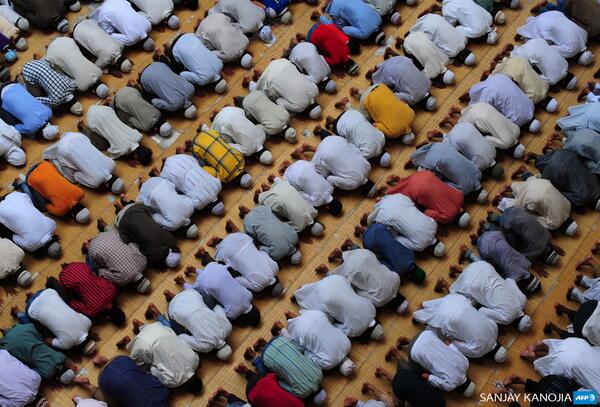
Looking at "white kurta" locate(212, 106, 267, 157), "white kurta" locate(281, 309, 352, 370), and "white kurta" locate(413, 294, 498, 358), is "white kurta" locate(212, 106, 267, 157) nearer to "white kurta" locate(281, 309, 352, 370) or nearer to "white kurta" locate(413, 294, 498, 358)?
"white kurta" locate(281, 309, 352, 370)

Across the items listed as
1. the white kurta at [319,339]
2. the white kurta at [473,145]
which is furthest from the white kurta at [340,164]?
the white kurta at [319,339]

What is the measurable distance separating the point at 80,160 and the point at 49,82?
1.37 metres

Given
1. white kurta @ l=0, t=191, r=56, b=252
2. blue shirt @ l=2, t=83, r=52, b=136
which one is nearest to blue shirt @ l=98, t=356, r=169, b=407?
white kurta @ l=0, t=191, r=56, b=252

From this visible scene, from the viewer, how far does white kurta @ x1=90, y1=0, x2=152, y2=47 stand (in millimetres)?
12094

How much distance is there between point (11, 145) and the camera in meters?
11.3

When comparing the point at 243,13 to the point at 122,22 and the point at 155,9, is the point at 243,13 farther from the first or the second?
the point at 122,22

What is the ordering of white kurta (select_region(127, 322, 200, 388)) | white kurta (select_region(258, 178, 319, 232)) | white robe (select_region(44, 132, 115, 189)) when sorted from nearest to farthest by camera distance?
white kurta (select_region(127, 322, 200, 388)), white kurta (select_region(258, 178, 319, 232)), white robe (select_region(44, 132, 115, 189))

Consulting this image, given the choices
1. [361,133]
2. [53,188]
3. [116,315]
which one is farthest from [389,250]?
[53,188]

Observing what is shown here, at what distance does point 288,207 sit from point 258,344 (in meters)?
1.77

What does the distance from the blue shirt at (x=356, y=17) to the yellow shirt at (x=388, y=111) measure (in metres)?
1.15

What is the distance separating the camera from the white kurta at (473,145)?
37.5 feet

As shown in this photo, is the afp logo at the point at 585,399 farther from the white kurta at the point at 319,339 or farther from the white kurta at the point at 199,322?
the white kurta at the point at 199,322

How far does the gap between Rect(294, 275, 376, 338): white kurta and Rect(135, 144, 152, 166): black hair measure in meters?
2.81

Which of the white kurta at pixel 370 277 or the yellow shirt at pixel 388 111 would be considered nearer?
the white kurta at pixel 370 277
